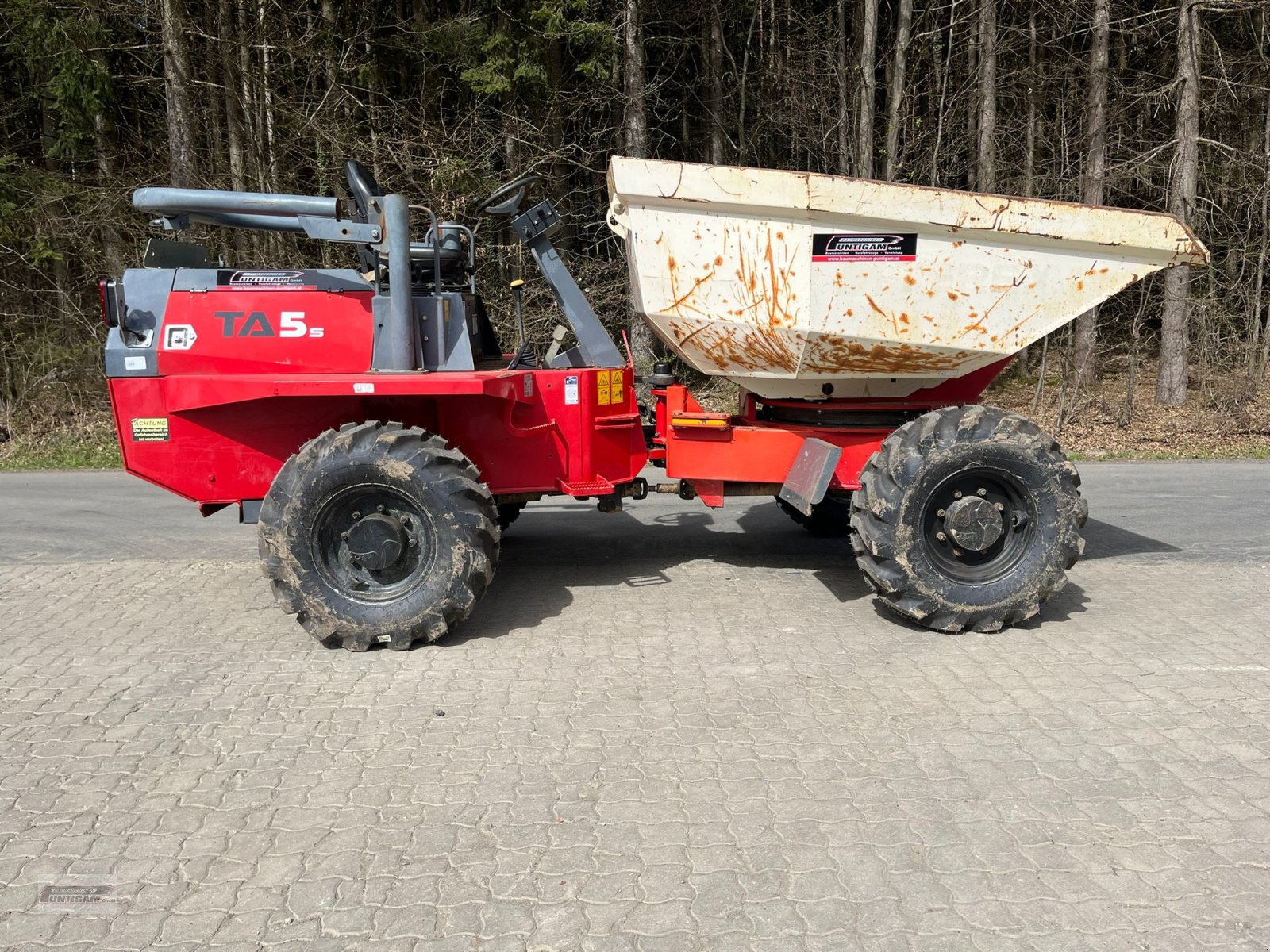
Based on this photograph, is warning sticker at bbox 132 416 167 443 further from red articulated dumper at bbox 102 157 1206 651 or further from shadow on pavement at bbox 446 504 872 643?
shadow on pavement at bbox 446 504 872 643

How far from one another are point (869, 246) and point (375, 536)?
3060mm

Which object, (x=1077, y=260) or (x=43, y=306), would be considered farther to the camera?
(x=43, y=306)

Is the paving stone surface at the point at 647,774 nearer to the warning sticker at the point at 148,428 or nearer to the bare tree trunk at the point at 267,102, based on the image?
the warning sticker at the point at 148,428

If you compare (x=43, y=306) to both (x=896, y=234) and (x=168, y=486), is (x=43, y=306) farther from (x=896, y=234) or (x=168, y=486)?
(x=896, y=234)

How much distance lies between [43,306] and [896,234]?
15565 millimetres

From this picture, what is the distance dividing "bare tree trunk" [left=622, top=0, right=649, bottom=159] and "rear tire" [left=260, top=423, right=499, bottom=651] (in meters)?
10.5

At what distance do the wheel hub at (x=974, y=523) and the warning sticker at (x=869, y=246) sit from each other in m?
1.36

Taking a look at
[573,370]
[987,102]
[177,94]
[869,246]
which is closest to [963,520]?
[869,246]

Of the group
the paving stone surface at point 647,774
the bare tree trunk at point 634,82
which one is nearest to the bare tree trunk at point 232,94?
the bare tree trunk at point 634,82

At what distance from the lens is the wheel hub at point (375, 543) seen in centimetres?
500

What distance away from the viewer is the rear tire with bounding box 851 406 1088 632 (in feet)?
16.6

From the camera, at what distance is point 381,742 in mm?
3898

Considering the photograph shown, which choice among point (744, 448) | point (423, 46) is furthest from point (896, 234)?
point (423, 46)

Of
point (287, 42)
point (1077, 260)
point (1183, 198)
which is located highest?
point (287, 42)
